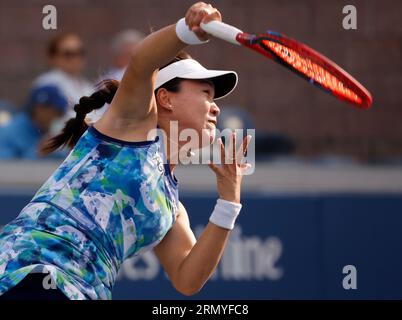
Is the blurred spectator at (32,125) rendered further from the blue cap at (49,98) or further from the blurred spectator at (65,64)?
the blurred spectator at (65,64)

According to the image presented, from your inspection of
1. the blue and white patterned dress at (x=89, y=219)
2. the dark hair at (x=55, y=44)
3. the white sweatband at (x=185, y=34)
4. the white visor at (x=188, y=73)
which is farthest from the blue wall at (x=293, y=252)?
the white sweatband at (x=185, y=34)

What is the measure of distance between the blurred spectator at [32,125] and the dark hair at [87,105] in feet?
9.16

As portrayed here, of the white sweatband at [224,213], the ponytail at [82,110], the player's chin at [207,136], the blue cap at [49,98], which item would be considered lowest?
the white sweatband at [224,213]

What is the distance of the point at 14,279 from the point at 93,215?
0.33m

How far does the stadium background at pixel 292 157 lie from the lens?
6410 millimetres

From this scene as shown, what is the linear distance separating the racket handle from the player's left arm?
0.80 metres

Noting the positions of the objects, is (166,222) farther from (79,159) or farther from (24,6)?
(24,6)

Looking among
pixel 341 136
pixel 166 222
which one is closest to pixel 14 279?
pixel 166 222

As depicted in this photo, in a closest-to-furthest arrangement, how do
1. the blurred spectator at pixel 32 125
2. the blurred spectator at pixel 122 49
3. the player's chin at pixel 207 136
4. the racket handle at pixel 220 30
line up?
1. the racket handle at pixel 220 30
2. the player's chin at pixel 207 136
3. the blurred spectator at pixel 32 125
4. the blurred spectator at pixel 122 49

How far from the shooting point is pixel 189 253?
3916 mm

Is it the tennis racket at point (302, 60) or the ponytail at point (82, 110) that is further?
Result: the ponytail at point (82, 110)

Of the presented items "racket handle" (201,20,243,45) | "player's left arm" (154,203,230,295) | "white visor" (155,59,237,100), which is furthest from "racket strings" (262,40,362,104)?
"player's left arm" (154,203,230,295)

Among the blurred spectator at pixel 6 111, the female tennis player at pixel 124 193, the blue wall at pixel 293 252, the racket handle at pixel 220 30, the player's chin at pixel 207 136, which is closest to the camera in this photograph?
the racket handle at pixel 220 30

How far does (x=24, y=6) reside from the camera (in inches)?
302
